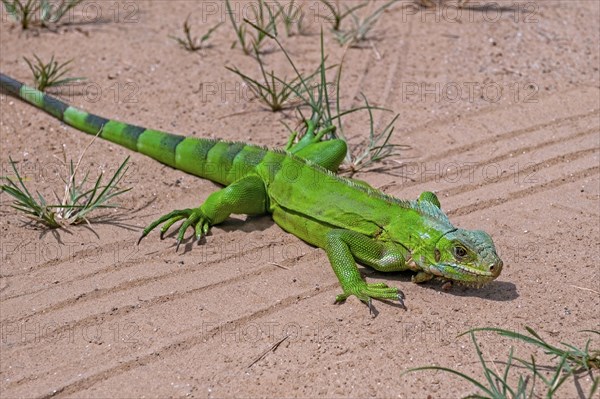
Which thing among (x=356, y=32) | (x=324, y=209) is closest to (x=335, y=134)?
(x=324, y=209)

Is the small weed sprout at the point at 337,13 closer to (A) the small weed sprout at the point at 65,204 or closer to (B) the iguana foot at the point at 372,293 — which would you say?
(A) the small weed sprout at the point at 65,204

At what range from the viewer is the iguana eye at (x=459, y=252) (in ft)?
16.9

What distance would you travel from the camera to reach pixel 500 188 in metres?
6.62

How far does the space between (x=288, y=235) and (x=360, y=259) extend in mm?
770

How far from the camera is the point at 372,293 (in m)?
5.24

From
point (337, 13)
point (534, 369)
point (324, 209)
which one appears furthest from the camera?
point (337, 13)

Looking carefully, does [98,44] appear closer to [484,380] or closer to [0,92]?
[0,92]

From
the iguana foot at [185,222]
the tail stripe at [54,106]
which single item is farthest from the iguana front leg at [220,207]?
the tail stripe at [54,106]

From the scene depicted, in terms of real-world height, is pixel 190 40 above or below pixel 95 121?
above

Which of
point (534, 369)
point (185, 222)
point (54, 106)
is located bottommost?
point (534, 369)

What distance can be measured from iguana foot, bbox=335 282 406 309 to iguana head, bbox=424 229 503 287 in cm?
27

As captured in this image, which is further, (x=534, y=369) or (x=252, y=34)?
(x=252, y=34)

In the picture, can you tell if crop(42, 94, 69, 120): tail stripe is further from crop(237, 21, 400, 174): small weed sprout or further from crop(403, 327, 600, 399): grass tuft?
crop(403, 327, 600, 399): grass tuft

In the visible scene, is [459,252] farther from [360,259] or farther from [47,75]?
[47,75]
